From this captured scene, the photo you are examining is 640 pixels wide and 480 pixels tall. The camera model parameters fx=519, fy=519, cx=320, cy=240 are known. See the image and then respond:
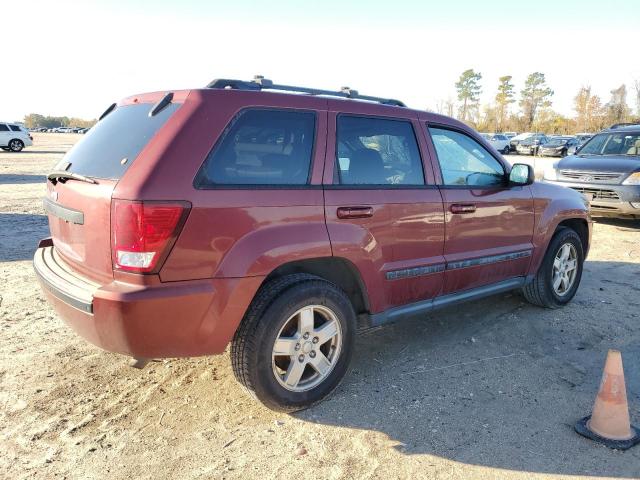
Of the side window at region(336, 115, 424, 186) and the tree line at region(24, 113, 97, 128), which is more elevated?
the tree line at region(24, 113, 97, 128)

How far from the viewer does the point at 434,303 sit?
4031 millimetres

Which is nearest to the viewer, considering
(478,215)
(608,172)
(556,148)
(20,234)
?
(478,215)

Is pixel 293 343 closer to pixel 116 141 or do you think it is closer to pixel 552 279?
pixel 116 141

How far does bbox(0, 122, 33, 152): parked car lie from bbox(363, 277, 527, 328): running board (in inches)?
1381

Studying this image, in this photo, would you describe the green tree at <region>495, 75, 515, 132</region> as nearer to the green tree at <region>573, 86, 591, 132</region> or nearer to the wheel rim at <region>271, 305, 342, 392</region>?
the green tree at <region>573, 86, 591, 132</region>

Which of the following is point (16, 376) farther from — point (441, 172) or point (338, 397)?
point (441, 172)

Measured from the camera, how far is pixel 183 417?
321 centimetres

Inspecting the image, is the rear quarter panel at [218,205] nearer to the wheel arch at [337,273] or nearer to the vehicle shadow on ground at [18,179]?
the wheel arch at [337,273]

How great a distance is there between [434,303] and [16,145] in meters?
36.0

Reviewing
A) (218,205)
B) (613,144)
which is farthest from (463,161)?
(613,144)

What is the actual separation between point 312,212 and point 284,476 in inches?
57.9

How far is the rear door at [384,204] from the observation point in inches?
132

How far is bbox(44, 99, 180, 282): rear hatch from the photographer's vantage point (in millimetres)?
2777

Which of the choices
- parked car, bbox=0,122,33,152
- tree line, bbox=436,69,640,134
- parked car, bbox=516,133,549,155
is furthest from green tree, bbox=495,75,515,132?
parked car, bbox=0,122,33,152
